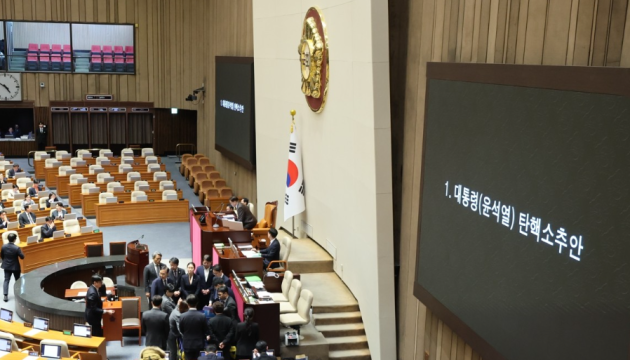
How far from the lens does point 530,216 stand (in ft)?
23.1

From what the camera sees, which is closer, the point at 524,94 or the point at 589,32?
the point at 589,32

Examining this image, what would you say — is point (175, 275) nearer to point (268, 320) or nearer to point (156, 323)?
point (156, 323)

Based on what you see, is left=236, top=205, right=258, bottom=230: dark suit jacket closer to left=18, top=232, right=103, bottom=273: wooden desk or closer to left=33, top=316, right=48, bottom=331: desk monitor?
left=18, top=232, right=103, bottom=273: wooden desk

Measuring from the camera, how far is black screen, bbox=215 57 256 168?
19656 millimetres

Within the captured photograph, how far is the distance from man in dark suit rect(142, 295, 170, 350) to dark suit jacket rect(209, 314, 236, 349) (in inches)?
34.9

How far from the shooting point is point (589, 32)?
6.34m

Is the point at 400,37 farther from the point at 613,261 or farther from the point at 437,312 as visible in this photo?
the point at 613,261

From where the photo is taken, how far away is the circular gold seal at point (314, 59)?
534 inches

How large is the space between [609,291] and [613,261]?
0.77 ft

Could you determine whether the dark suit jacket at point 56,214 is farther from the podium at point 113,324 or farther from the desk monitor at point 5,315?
the desk monitor at point 5,315

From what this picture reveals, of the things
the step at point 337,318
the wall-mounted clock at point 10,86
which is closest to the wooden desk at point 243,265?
the step at point 337,318

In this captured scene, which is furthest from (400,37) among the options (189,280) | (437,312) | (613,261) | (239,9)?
(239,9)

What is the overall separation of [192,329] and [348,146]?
3.82m

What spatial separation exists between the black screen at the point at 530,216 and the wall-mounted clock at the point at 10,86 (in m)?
22.3
